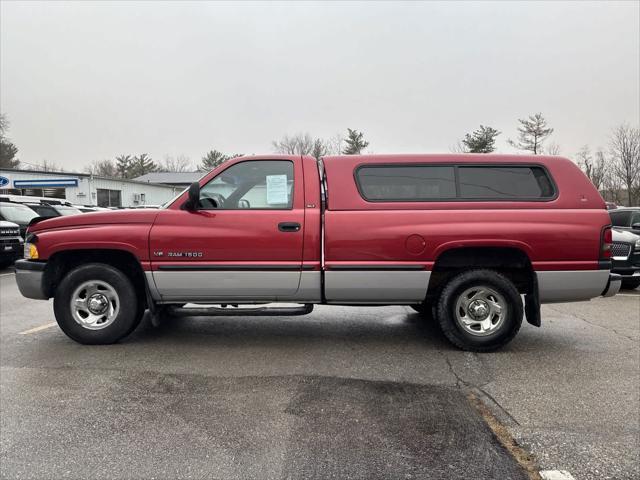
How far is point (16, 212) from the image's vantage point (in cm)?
1288

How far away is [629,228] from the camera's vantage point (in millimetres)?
9914

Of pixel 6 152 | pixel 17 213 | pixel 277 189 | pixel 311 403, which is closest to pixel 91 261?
pixel 277 189

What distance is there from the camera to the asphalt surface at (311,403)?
8.52 ft

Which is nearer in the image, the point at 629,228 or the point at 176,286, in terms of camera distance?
the point at 176,286

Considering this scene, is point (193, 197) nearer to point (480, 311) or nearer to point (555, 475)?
point (480, 311)

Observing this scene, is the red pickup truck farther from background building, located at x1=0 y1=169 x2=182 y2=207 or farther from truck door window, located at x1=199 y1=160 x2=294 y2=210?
background building, located at x1=0 y1=169 x2=182 y2=207

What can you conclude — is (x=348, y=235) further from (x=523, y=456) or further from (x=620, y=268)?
(x=620, y=268)

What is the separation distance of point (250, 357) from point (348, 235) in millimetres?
1520

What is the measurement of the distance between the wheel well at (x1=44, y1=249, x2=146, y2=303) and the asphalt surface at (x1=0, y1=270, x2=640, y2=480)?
2.18 ft

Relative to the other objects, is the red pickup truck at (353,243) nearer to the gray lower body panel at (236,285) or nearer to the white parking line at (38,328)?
the gray lower body panel at (236,285)

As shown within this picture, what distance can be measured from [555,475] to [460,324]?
7.15ft

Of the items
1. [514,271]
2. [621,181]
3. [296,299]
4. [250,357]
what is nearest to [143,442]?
[250,357]

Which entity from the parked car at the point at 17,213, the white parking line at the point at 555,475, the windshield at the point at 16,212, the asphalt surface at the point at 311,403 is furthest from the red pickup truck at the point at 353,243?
the windshield at the point at 16,212

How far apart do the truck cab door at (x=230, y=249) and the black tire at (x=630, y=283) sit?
7.33 m
